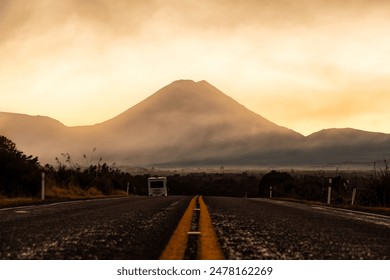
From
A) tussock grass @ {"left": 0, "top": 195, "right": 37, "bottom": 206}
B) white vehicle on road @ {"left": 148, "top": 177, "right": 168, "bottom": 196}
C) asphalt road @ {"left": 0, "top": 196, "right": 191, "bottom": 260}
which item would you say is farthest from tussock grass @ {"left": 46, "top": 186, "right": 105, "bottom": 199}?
white vehicle on road @ {"left": 148, "top": 177, "right": 168, "bottom": 196}

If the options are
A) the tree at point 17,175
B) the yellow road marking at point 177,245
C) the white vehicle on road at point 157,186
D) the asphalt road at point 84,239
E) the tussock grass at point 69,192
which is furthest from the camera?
the white vehicle on road at point 157,186

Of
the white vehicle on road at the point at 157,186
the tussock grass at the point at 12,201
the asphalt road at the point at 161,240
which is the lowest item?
the white vehicle on road at the point at 157,186

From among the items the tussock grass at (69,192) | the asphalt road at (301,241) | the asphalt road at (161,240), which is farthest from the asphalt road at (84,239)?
the tussock grass at (69,192)

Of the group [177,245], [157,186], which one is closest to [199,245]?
[177,245]

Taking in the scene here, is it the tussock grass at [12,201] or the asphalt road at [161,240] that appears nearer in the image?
the asphalt road at [161,240]

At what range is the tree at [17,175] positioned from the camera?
715 inches

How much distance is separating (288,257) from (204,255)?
0.77 m

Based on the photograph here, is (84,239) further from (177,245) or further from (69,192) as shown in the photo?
(69,192)

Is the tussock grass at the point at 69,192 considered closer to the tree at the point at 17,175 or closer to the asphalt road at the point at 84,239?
the tree at the point at 17,175

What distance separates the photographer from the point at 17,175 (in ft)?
61.5

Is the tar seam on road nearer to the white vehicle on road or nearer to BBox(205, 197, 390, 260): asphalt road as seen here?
BBox(205, 197, 390, 260): asphalt road

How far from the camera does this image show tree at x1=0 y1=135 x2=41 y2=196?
18156mm
